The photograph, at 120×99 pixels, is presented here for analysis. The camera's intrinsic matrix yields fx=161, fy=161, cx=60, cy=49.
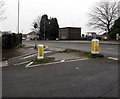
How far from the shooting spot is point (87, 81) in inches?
207

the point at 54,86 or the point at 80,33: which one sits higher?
the point at 80,33

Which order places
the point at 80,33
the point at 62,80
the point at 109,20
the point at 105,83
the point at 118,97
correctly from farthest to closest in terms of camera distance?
the point at 80,33 → the point at 109,20 → the point at 62,80 → the point at 105,83 → the point at 118,97

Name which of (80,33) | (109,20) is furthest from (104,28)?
(80,33)

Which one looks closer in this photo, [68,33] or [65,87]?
[65,87]

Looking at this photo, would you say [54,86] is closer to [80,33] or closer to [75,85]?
[75,85]

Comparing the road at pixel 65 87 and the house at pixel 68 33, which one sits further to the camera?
the house at pixel 68 33

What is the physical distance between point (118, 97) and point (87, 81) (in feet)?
4.69

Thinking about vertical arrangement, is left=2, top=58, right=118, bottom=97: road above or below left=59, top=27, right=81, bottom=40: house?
below

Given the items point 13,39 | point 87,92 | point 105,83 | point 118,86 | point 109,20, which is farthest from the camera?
point 109,20

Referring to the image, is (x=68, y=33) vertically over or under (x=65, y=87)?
over

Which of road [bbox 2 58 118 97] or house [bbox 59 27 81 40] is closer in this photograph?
road [bbox 2 58 118 97]

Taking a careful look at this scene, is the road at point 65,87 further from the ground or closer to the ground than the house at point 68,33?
closer to the ground

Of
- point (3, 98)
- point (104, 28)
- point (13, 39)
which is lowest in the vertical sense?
point (3, 98)

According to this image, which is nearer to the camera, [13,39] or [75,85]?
[75,85]
